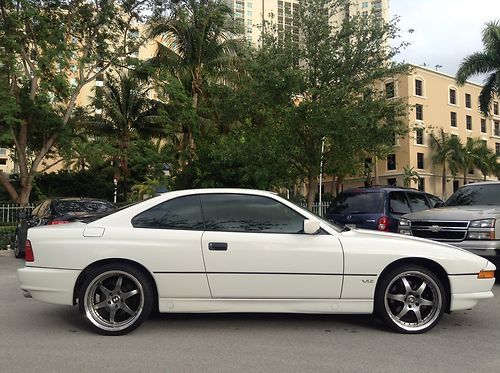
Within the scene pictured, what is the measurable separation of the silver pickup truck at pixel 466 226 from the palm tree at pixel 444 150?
158ft

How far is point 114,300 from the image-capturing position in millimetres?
5453

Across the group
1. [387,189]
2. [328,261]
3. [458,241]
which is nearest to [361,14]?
[387,189]

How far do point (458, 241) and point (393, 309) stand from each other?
333cm

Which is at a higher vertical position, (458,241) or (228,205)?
(228,205)

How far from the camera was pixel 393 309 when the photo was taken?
565cm

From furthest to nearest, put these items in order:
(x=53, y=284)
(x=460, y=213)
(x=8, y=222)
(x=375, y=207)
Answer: (x=8, y=222) → (x=375, y=207) → (x=460, y=213) → (x=53, y=284)

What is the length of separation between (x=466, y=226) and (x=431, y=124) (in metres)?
53.0

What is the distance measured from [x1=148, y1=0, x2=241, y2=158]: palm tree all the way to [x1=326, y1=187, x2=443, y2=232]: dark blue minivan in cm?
1281

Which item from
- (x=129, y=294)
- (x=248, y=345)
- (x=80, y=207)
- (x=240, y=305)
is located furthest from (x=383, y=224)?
(x=80, y=207)

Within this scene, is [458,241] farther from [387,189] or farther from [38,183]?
[38,183]

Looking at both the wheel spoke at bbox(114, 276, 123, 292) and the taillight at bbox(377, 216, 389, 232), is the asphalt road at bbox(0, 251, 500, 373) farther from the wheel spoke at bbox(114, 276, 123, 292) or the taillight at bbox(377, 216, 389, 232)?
the taillight at bbox(377, 216, 389, 232)

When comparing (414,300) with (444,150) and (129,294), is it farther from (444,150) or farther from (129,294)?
(444,150)

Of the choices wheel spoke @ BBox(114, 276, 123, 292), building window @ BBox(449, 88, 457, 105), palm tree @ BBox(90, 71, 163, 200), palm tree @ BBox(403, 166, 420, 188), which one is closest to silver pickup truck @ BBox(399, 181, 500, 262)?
wheel spoke @ BBox(114, 276, 123, 292)

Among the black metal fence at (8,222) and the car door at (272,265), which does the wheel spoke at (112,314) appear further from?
the black metal fence at (8,222)
